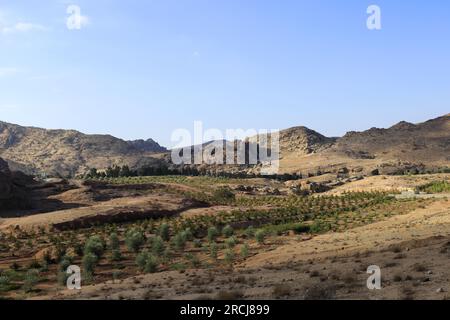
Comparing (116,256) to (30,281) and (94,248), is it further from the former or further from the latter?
(30,281)

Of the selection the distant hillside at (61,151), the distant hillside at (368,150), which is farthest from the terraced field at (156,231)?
the distant hillside at (61,151)

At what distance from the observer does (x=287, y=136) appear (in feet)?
477

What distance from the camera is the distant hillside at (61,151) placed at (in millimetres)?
121312

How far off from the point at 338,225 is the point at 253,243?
7.81 m

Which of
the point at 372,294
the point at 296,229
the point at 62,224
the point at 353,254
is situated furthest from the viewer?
the point at 62,224

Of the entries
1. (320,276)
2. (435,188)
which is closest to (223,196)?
(435,188)

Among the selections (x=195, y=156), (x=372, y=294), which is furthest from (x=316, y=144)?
(x=372, y=294)

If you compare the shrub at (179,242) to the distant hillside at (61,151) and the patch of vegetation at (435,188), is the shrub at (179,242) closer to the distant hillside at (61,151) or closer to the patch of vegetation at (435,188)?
the patch of vegetation at (435,188)

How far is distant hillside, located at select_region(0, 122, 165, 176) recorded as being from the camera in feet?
398

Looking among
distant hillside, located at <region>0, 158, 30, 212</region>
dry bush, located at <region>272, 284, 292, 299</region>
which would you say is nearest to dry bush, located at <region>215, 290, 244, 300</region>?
dry bush, located at <region>272, 284, 292, 299</region>

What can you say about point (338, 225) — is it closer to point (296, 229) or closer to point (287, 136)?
point (296, 229)

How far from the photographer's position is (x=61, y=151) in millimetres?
135875

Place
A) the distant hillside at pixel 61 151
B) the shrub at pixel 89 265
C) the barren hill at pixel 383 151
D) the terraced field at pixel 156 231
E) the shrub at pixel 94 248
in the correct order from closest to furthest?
the shrub at pixel 89 265 < the terraced field at pixel 156 231 < the shrub at pixel 94 248 < the barren hill at pixel 383 151 < the distant hillside at pixel 61 151

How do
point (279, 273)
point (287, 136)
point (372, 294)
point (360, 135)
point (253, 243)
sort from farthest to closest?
point (287, 136) → point (360, 135) → point (253, 243) → point (279, 273) → point (372, 294)
